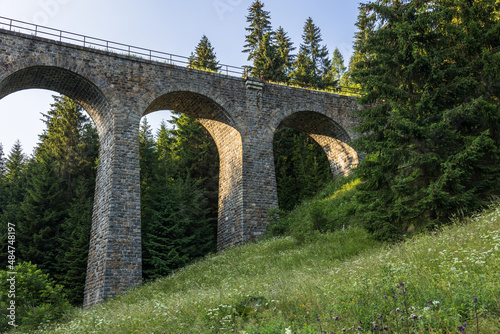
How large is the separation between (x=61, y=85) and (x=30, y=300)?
11452mm

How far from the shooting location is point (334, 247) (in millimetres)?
13203

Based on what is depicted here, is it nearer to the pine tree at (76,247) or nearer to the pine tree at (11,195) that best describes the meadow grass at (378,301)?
the pine tree at (76,247)

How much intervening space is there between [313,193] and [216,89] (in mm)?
10148

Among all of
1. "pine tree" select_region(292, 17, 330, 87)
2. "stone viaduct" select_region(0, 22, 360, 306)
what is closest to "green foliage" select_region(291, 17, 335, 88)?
"pine tree" select_region(292, 17, 330, 87)

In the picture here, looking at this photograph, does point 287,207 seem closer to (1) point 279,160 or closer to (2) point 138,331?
(1) point 279,160

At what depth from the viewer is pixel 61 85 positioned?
64.1ft

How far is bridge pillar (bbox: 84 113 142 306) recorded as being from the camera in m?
16.7

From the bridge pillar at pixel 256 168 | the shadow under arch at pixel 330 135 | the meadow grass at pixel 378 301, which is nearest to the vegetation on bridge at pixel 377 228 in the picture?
the meadow grass at pixel 378 301

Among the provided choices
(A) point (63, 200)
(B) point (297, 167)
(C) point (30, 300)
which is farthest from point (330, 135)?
(C) point (30, 300)

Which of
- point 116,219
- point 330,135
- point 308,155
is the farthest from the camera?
point 308,155

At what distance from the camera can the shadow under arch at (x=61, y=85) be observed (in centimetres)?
1823

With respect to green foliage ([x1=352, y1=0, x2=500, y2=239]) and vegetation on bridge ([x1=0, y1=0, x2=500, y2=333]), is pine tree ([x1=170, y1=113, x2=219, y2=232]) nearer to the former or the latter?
Result: vegetation on bridge ([x1=0, y1=0, x2=500, y2=333])

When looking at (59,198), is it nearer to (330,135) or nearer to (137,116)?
(137,116)

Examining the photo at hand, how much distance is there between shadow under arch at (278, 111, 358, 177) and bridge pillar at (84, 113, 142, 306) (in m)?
10.0
